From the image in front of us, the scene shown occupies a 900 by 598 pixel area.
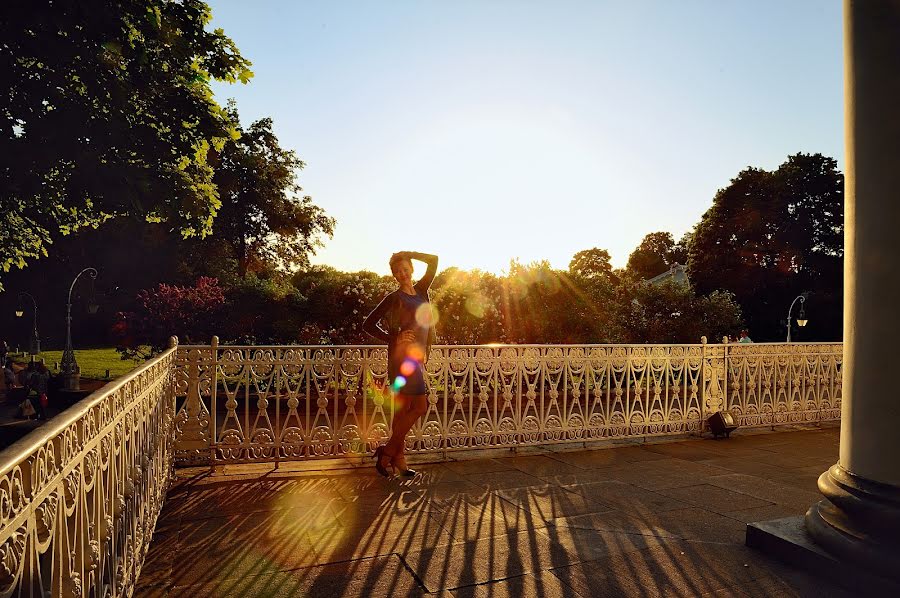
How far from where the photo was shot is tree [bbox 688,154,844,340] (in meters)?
35.9

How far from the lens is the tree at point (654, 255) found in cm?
7788

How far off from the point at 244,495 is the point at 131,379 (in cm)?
259

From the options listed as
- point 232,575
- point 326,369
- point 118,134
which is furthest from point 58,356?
point 232,575

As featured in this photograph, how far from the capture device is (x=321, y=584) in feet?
11.6

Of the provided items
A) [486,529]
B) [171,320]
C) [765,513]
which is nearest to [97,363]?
[171,320]

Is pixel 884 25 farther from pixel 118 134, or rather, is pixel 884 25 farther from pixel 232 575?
pixel 118 134

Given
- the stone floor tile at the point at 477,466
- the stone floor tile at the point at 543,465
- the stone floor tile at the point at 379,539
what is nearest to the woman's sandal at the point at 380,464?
the stone floor tile at the point at 477,466

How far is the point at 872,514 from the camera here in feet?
11.3

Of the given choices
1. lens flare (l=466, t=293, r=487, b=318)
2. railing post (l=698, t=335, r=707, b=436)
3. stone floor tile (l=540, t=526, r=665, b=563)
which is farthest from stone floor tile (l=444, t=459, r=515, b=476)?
lens flare (l=466, t=293, r=487, b=318)

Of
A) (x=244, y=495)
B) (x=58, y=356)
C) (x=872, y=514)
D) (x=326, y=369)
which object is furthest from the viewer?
(x=58, y=356)

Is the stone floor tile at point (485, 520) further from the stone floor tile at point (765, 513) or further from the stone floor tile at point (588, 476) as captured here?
the stone floor tile at point (765, 513)

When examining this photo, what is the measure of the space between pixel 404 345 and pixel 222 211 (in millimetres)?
33375

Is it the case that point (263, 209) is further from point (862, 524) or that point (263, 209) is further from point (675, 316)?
point (862, 524)

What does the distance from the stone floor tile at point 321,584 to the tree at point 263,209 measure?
3227 cm
